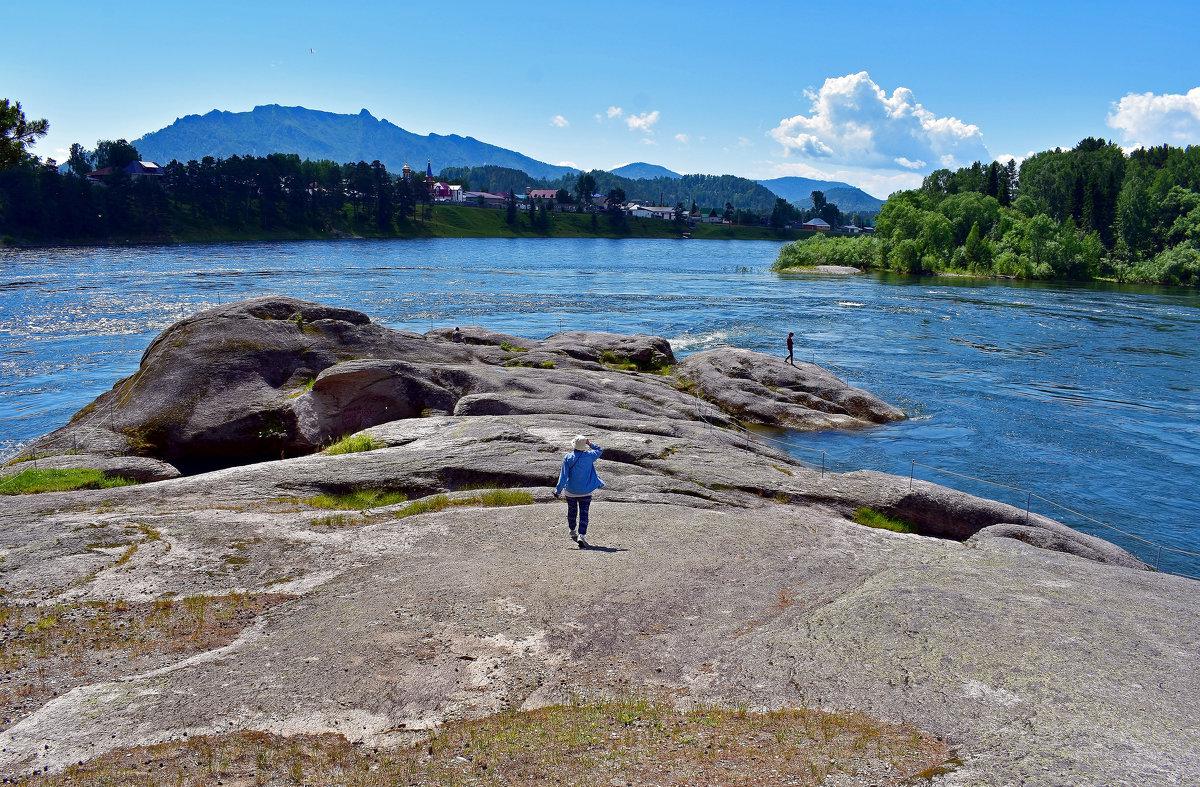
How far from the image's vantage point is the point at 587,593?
595 inches

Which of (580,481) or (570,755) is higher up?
(580,481)

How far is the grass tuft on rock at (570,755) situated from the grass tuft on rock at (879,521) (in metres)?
13.0

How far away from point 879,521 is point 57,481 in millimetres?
21872

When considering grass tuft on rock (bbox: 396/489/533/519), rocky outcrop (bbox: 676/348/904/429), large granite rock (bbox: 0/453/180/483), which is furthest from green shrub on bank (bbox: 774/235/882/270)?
large granite rock (bbox: 0/453/180/483)

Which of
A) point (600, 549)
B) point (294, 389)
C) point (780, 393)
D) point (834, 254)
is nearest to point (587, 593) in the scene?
point (600, 549)

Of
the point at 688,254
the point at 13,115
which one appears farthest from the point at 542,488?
the point at 688,254

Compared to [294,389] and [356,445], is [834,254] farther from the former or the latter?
[356,445]

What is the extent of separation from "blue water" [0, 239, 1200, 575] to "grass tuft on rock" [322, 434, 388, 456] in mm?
18716

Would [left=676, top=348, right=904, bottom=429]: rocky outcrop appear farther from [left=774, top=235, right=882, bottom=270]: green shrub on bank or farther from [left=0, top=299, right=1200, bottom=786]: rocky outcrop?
[left=774, top=235, right=882, bottom=270]: green shrub on bank

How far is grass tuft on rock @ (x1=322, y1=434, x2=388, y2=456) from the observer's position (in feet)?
82.7

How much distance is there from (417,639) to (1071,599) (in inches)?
458

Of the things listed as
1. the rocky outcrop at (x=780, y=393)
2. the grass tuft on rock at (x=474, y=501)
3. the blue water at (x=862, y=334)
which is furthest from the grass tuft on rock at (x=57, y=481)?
the rocky outcrop at (x=780, y=393)

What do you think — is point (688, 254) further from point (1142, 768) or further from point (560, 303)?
point (1142, 768)

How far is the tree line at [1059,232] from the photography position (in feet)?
450
